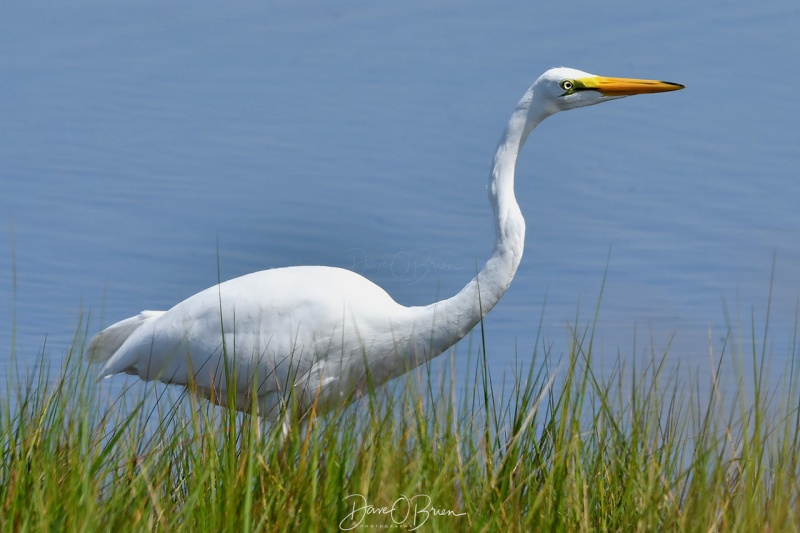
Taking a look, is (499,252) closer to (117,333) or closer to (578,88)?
(578,88)

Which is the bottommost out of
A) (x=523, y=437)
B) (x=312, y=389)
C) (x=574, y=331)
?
(x=312, y=389)

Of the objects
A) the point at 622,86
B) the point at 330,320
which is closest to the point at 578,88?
the point at 622,86

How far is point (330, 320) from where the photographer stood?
13.8ft

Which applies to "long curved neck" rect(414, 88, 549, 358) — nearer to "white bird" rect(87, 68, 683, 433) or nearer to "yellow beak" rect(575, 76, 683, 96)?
"white bird" rect(87, 68, 683, 433)

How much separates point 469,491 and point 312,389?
1.59 metres

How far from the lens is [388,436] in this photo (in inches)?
100

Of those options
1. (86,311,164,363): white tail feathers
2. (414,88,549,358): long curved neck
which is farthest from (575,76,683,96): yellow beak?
(86,311,164,363): white tail feathers

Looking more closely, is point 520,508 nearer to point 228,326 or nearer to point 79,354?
point 79,354

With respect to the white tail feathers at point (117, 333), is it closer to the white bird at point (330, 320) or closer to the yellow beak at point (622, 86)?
the white bird at point (330, 320)

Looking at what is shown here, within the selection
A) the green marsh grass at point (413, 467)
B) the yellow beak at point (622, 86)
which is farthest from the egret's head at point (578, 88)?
the green marsh grass at point (413, 467)

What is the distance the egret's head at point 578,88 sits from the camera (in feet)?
13.0

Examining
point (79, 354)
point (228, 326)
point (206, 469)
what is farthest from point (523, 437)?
point (228, 326)

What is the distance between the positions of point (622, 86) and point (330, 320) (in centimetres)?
141

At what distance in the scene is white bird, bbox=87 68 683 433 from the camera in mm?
3842
